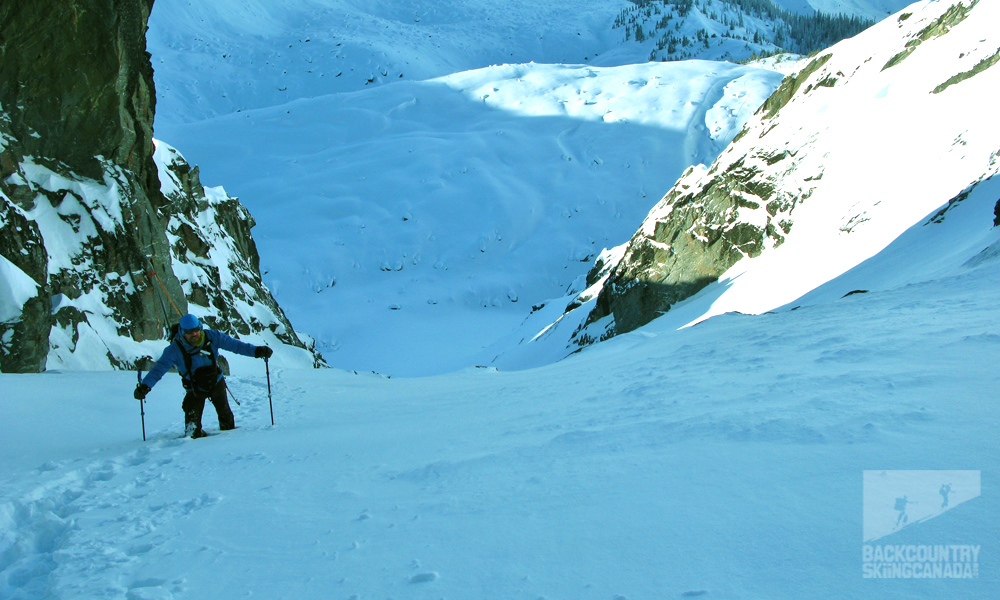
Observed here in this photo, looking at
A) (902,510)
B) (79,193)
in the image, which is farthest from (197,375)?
(79,193)

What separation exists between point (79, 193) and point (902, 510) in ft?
51.2

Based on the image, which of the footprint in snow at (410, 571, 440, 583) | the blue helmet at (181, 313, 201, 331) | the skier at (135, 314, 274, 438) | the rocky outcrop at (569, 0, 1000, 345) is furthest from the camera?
the rocky outcrop at (569, 0, 1000, 345)

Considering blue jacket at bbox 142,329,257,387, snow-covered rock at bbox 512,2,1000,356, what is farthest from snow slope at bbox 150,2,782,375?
blue jacket at bbox 142,329,257,387

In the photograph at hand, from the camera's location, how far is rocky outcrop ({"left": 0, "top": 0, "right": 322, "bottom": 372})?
11.3 m

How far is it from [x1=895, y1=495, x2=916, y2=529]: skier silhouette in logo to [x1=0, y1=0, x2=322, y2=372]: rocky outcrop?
1114 centimetres

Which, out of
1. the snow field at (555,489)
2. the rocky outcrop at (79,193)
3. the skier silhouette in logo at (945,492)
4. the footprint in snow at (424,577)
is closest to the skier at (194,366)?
the snow field at (555,489)

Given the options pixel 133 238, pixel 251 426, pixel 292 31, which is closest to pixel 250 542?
pixel 251 426

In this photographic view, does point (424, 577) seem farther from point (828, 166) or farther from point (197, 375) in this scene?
point (828, 166)

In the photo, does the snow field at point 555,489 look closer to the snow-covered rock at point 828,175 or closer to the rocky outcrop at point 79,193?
the rocky outcrop at point 79,193

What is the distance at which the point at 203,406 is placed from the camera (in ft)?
21.8

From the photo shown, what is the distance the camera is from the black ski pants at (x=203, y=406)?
6.59 m

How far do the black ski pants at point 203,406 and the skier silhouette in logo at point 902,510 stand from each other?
6104 mm

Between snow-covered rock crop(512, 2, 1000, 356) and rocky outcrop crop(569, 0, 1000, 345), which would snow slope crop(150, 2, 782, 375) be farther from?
snow-covered rock crop(512, 2, 1000, 356)

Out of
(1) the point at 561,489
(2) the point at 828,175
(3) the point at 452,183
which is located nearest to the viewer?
(1) the point at 561,489
